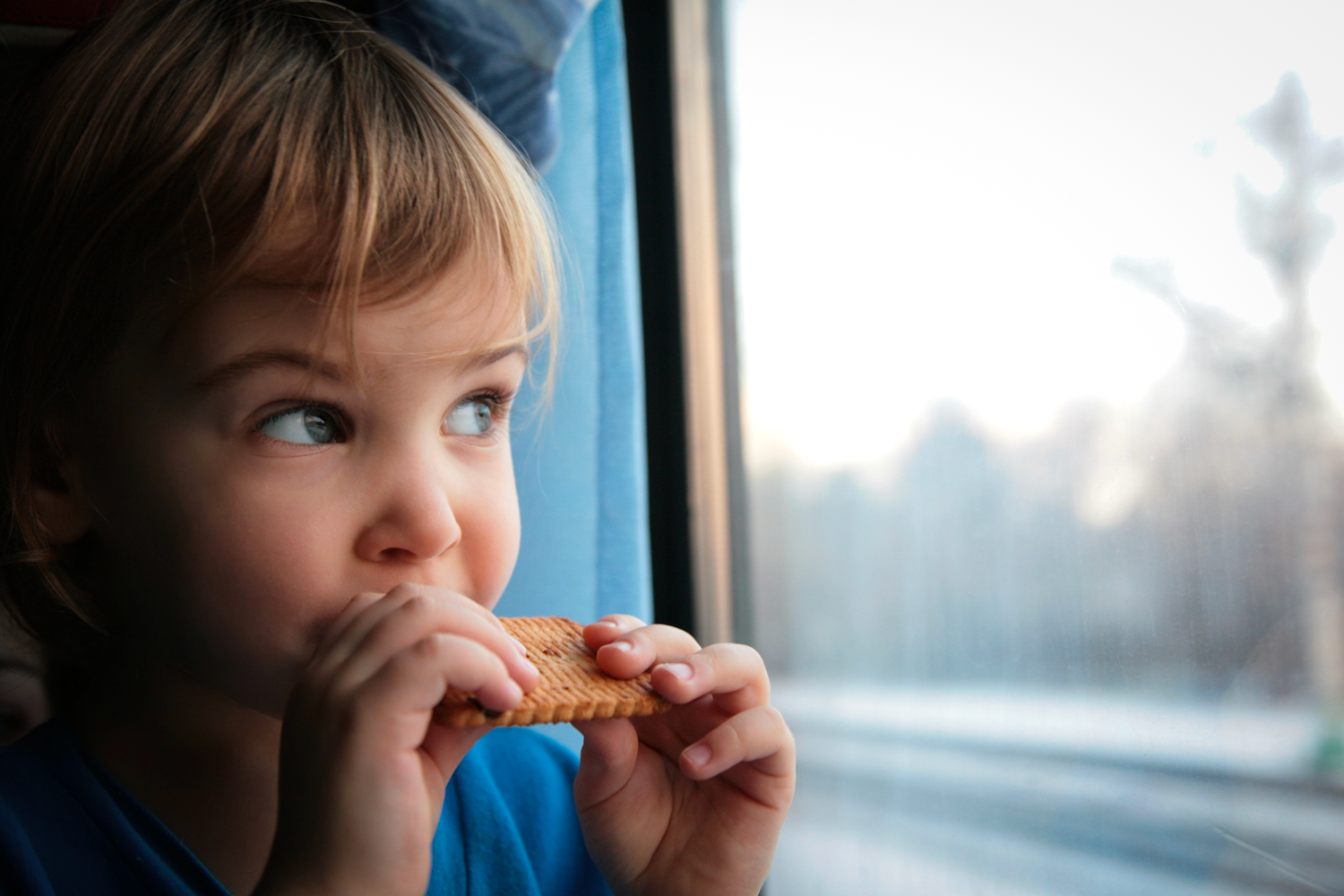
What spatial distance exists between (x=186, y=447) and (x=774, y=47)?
1.00 meters

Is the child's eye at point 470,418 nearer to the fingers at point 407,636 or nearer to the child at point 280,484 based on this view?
the child at point 280,484

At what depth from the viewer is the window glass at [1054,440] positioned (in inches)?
25.1

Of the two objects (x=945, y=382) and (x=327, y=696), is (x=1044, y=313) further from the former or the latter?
(x=327, y=696)

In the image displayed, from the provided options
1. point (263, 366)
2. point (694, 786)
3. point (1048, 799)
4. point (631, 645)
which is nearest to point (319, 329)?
point (263, 366)

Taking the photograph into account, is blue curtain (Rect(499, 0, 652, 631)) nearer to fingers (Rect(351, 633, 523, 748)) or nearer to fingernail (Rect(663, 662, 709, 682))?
fingernail (Rect(663, 662, 709, 682))

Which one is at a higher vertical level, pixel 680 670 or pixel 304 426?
pixel 304 426

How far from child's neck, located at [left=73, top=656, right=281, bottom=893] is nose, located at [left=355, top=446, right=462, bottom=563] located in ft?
1.09

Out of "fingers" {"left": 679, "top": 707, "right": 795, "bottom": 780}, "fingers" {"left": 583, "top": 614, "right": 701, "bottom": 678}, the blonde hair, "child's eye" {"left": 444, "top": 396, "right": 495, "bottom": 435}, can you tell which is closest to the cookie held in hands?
"fingers" {"left": 583, "top": 614, "right": 701, "bottom": 678}

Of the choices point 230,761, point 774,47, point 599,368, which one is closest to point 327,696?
point 230,761

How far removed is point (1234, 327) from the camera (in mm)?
675

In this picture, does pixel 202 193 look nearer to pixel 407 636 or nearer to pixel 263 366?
pixel 263 366

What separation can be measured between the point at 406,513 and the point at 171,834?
0.44 meters

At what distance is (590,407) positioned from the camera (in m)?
1.26

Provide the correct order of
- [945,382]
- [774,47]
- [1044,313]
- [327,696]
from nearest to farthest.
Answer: [327,696] → [1044,313] → [945,382] → [774,47]
